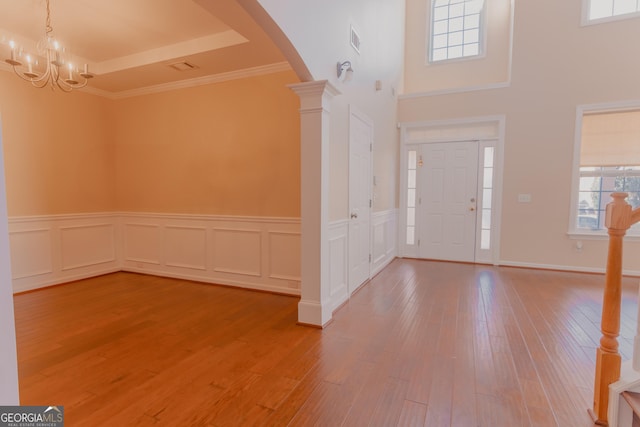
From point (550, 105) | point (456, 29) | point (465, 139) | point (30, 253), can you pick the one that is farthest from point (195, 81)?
point (550, 105)

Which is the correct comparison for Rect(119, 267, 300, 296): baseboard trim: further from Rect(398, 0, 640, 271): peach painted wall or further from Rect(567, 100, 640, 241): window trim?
Rect(567, 100, 640, 241): window trim

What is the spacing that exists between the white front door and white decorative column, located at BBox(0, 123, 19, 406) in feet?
9.66

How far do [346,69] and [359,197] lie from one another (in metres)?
1.45

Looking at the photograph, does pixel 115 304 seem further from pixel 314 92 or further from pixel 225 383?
pixel 314 92

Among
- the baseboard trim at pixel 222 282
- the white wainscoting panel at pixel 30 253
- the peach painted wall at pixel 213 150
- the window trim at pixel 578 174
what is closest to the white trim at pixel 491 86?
the window trim at pixel 578 174

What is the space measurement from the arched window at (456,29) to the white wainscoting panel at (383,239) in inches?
125

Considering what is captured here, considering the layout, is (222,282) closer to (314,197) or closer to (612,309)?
(314,197)

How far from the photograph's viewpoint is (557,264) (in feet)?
15.9

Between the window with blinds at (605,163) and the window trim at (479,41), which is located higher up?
the window trim at (479,41)

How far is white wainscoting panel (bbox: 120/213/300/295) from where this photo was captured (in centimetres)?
376

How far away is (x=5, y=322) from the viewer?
81 cm

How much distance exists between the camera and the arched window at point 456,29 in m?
5.59

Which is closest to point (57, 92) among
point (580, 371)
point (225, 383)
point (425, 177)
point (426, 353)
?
point (225, 383)

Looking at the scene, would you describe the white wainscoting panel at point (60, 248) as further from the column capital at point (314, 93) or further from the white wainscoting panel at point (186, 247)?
the column capital at point (314, 93)
